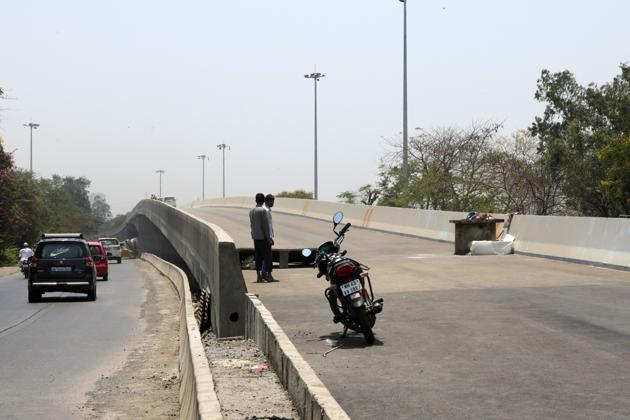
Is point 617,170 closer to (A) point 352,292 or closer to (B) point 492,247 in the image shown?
(B) point 492,247

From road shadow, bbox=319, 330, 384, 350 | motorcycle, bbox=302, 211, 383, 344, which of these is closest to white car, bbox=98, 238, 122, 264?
road shadow, bbox=319, 330, 384, 350

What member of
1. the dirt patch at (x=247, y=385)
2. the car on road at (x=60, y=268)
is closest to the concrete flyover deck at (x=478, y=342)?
the dirt patch at (x=247, y=385)

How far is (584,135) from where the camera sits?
57.8m

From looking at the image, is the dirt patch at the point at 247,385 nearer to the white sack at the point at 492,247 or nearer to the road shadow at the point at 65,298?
the white sack at the point at 492,247

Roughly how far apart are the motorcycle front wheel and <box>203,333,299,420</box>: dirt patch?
1139mm

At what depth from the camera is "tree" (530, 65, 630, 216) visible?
5588 centimetres

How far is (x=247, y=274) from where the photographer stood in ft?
65.6

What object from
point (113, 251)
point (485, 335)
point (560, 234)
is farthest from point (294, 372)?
point (113, 251)

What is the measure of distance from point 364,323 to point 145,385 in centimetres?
337

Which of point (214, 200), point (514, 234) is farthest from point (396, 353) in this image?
point (214, 200)

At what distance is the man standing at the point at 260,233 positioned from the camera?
17875 mm

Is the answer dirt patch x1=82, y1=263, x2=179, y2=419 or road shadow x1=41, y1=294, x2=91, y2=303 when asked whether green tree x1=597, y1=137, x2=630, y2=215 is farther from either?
dirt patch x1=82, y1=263, x2=179, y2=419

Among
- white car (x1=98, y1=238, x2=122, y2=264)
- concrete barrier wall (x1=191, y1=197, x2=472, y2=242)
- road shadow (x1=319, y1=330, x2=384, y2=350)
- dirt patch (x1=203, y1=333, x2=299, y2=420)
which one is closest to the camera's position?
dirt patch (x1=203, y1=333, x2=299, y2=420)

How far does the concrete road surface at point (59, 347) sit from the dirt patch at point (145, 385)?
193mm
